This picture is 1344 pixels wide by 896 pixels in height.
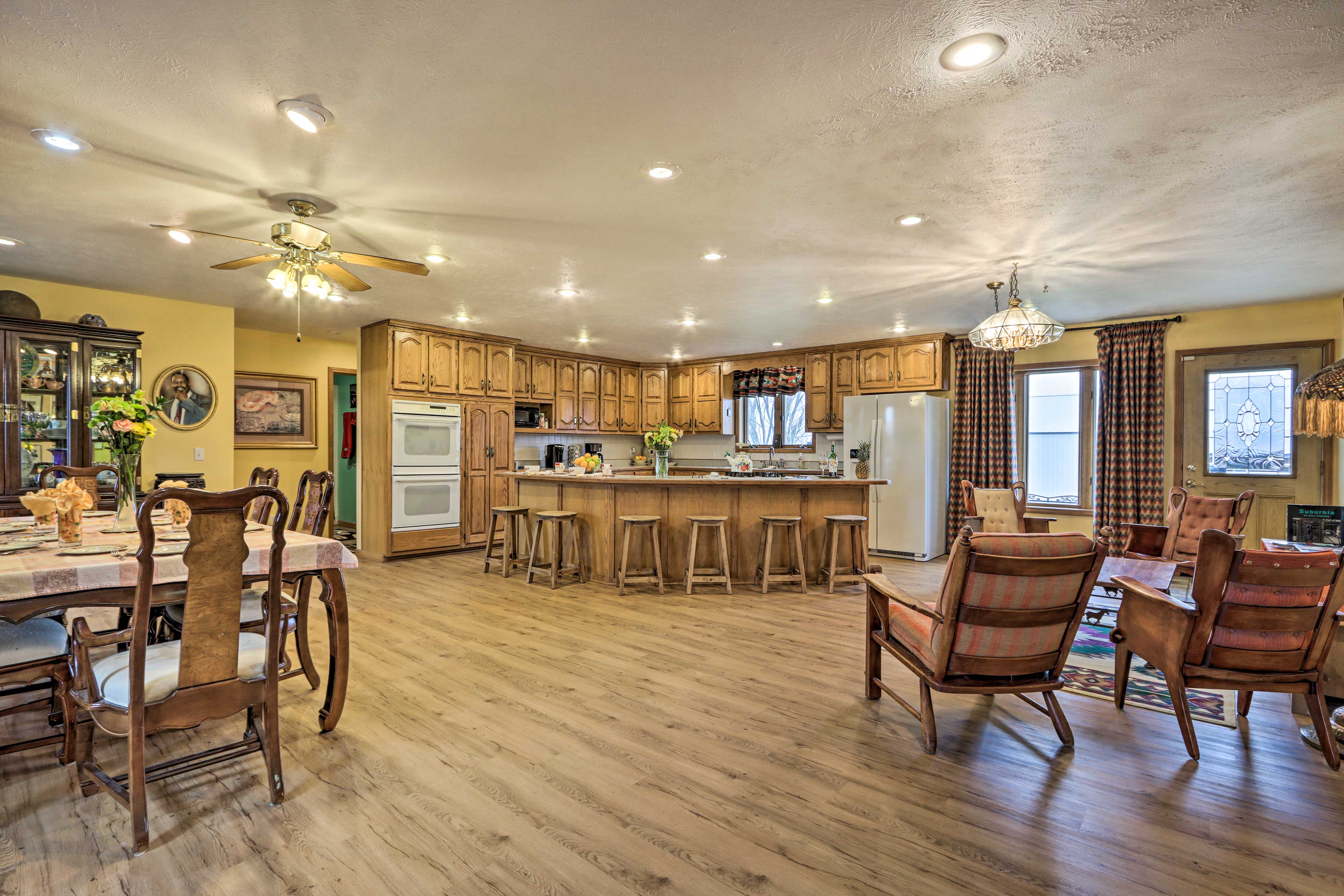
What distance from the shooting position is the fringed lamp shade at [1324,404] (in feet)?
9.88

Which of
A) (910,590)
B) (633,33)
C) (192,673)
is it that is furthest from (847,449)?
(192,673)

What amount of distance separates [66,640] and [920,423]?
669 cm

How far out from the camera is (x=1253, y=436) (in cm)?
560

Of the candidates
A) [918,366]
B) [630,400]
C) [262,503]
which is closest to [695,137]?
[262,503]

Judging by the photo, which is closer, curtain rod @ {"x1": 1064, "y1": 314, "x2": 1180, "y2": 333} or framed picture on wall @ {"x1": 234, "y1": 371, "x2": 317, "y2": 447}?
curtain rod @ {"x1": 1064, "y1": 314, "x2": 1180, "y2": 333}

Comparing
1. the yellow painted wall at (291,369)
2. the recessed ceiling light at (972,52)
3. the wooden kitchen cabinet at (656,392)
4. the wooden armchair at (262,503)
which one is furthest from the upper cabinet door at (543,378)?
the recessed ceiling light at (972,52)

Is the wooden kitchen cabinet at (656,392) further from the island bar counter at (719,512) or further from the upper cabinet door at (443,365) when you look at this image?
the island bar counter at (719,512)

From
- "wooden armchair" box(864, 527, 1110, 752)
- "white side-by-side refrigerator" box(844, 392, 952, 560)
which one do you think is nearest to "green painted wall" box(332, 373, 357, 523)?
"white side-by-side refrigerator" box(844, 392, 952, 560)

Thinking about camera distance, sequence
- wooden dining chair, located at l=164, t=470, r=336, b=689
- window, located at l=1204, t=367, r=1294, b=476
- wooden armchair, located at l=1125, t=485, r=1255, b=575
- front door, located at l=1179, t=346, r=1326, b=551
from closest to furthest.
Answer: wooden dining chair, located at l=164, t=470, r=336, b=689 → wooden armchair, located at l=1125, t=485, r=1255, b=575 → front door, located at l=1179, t=346, r=1326, b=551 → window, located at l=1204, t=367, r=1294, b=476

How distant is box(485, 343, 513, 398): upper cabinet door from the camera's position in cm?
746

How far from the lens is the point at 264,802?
6.95 ft

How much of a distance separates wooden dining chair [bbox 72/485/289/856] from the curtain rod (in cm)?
708

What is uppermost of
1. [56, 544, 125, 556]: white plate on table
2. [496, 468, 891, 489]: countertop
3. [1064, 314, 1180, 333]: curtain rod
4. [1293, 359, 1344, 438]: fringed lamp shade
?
[1064, 314, 1180, 333]: curtain rod

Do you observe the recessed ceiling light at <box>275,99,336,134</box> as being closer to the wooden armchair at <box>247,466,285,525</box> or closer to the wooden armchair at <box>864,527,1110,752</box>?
the wooden armchair at <box>247,466,285,525</box>
